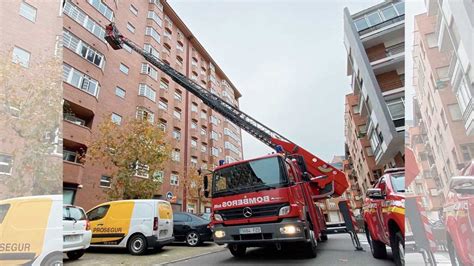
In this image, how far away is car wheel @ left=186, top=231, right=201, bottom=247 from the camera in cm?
680

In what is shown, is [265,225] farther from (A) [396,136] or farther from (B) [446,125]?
(B) [446,125]

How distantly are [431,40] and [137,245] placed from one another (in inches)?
175

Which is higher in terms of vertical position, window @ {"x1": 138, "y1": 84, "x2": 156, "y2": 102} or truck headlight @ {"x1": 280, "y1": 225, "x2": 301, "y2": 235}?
window @ {"x1": 138, "y1": 84, "x2": 156, "y2": 102}

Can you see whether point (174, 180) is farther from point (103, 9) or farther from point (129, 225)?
point (103, 9)

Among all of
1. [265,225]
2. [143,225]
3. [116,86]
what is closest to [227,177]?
[265,225]

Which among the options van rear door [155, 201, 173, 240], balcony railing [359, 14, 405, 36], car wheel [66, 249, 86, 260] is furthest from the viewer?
van rear door [155, 201, 173, 240]

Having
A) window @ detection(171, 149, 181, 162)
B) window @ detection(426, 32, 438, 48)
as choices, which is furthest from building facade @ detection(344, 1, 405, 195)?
window @ detection(171, 149, 181, 162)

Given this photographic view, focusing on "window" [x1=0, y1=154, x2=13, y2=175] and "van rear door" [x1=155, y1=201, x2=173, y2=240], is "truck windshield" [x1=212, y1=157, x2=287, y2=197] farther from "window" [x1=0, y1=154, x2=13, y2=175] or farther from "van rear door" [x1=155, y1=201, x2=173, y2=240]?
"window" [x1=0, y1=154, x2=13, y2=175]

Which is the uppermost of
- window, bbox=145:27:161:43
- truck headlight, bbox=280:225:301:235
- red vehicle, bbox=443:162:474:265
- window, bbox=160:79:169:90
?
window, bbox=145:27:161:43

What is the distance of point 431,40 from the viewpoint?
2.76 ft

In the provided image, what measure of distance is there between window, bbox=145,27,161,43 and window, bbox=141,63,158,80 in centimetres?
60

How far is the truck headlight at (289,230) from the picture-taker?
3.23 meters

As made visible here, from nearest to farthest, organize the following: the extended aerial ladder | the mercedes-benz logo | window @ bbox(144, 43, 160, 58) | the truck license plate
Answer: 1. the truck license plate
2. the mercedes-benz logo
3. the extended aerial ladder
4. window @ bbox(144, 43, 160, 58)

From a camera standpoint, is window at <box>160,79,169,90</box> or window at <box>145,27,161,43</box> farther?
window at <box>160,79,169,90</box>
